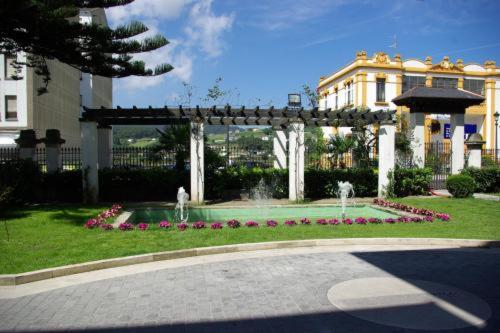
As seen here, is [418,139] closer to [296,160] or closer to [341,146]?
[341,146]

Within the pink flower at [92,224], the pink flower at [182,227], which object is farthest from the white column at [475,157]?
the pink flower at [92,224]

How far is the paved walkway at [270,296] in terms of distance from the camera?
4938 millimetres

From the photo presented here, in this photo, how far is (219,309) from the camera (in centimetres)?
540

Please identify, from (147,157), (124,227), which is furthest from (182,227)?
(147,157)

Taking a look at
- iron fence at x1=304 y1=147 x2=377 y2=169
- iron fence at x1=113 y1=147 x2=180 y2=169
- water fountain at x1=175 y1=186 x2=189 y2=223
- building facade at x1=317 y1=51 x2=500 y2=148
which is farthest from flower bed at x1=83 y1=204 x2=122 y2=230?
building facade at x1=317 y1=51 x2=500 y2=148

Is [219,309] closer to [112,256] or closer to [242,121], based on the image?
[112,256]

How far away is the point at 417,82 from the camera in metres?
42.3

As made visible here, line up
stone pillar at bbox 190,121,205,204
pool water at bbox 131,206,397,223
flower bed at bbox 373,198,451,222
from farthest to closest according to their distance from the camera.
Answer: stone pillar at bbox 190,121,205,204 → pool water at bbox 131,206,397,223 → flower bed at bbox 373,198,451,222

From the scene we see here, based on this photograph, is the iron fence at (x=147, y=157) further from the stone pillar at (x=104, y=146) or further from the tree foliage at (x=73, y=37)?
the tree foliage at (x=73, y=37)

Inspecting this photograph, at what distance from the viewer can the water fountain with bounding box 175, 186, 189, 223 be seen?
1262 centimetres

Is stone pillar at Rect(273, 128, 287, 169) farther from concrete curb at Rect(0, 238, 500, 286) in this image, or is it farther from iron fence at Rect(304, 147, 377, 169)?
concrete curb at Rect(0, 238, 500, 286)

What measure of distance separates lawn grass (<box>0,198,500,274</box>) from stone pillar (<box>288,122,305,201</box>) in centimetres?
585

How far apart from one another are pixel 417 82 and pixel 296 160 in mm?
30085

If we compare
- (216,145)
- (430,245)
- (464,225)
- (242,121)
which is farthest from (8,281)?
(216,145)
